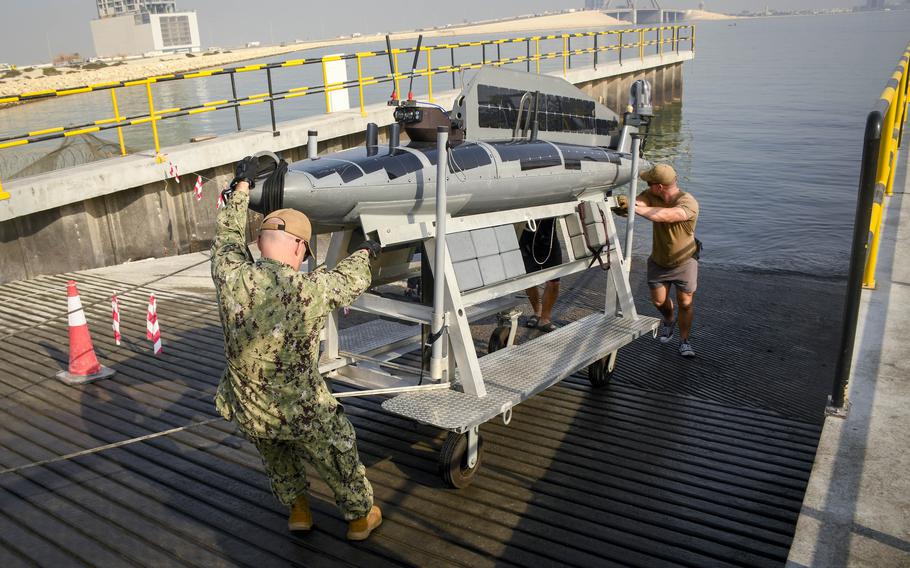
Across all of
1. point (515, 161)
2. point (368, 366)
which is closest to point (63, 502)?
point (368, 366)

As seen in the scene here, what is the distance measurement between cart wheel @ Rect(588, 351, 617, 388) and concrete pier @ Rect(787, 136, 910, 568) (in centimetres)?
182

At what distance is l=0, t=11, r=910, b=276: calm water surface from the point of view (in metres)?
16.3

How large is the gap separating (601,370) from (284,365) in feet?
10.8

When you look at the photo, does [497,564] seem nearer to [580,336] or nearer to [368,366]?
[368,366]

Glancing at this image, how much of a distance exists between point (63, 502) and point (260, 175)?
236 cm

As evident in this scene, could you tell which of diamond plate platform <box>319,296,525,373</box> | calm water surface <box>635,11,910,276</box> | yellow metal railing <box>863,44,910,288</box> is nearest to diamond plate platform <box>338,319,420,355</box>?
diamond plate platform <box>319,296,525,373</box>

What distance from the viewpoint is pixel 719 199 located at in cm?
2102

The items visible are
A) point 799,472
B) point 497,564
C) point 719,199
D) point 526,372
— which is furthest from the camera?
point 719,199

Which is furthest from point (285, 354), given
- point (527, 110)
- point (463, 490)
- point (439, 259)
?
point (527, 110)

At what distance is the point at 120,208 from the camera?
36.3 ft

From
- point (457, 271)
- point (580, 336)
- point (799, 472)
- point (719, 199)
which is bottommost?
point (719, 199)

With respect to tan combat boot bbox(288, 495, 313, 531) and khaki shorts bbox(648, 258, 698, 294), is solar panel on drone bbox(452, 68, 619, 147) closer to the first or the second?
khaki shorts bbox(648, 258, 698, 294)

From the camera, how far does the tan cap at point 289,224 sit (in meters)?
3.88

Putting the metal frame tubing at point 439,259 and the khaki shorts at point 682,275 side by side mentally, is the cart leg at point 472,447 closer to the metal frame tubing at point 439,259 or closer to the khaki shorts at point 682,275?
the metal frame tubing at point 439,259
